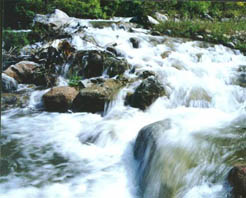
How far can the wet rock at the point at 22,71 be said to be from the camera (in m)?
3.27

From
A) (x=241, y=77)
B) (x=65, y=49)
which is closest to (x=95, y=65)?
(x=65, y=49)

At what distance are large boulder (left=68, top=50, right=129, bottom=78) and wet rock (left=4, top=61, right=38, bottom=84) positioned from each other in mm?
432

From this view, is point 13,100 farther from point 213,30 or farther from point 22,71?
point 213,30

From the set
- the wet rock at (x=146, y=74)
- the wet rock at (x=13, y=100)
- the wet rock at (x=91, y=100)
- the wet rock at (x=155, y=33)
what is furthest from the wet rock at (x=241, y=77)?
the wet rock at (x=13, y=100)

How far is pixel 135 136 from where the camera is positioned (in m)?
2.21

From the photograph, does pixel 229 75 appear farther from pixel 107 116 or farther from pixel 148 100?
pixel 107 116

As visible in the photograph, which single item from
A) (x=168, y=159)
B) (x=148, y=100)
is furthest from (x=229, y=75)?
(x=168, y=159)

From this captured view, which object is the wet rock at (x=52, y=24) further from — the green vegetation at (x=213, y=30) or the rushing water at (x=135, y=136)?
the green vegetation at (x=213, y=30)

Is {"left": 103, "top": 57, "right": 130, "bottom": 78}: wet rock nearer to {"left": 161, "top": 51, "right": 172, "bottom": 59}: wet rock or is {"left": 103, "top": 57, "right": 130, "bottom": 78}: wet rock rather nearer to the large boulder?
the large boulder

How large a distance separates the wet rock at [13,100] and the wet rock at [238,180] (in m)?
2.22

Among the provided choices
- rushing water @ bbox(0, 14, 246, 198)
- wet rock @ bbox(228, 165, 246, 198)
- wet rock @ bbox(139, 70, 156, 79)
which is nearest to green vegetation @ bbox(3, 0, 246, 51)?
rushing water @ bbox(0, 14, 246, 198)

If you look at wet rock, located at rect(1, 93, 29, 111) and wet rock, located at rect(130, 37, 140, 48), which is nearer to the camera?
wet rock, located at rect(1, 93, 29, 111)

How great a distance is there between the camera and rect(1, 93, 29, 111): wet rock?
2906 millimetres

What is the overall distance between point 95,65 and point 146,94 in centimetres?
91
